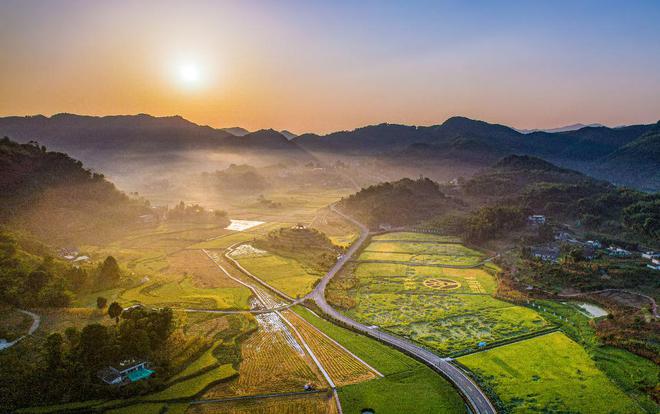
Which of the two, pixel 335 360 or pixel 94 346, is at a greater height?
pixel 94 346

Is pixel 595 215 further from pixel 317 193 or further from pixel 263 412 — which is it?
pixel 317 193

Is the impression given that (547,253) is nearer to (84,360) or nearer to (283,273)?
(283,273)

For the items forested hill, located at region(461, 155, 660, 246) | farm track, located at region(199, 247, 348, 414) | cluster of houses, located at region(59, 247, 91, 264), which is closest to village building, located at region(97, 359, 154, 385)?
farm track, located at region(199, 247, 348, 414)

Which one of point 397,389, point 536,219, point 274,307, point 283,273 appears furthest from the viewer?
point 536,219

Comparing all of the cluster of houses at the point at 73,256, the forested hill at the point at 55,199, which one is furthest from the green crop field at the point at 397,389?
the forested hill at the point at 55,199

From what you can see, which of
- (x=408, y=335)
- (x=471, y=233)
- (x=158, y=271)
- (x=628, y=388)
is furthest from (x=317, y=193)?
(x=628, y=388)

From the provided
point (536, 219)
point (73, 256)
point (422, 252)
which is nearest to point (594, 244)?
point (536, 219)
